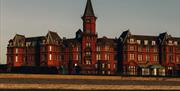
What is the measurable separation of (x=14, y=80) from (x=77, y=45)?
5277 cm

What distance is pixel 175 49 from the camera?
10262cm

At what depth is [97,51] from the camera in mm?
97250

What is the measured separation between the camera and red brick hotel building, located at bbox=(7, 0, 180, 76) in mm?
95688

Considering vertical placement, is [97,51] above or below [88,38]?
below

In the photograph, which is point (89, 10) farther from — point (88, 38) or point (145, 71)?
point (145, 71)

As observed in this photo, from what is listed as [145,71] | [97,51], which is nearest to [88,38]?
[97,51]

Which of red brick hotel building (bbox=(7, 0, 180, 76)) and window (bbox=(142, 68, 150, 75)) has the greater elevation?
red brick hotel building (bbox=(7, 0, 180, 76))

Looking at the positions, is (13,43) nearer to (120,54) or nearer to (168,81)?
(120,54)

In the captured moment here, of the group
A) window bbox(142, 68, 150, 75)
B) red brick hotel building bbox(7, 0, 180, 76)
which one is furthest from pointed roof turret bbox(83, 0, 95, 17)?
window bbox(142, 68, 150, 75)

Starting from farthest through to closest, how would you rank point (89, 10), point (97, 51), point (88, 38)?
point (97, 51) → point (89, 10) → point (88, 38)

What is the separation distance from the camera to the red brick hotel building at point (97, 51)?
95.7m

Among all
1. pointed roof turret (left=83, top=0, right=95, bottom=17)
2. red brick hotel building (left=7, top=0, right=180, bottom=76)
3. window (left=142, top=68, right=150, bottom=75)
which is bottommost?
window (left=142, top=68, right=150, bottom=75)

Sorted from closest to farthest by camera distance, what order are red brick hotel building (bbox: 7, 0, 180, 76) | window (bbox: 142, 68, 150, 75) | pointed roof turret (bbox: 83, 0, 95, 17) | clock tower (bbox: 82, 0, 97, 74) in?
window (bbox: 142, 68, 150, 75)
clock tower (bbox: 82, 0, 97, 74)
red brick hotel building (bbox: 7, 0, 180, 76)
pointed roof turret (bbox: 83, 0, 95, 17)

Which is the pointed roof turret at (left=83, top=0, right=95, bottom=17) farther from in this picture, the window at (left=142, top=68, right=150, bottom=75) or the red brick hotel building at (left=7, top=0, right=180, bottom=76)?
the window at (left=142, top=68, right=150, bottom=75)
